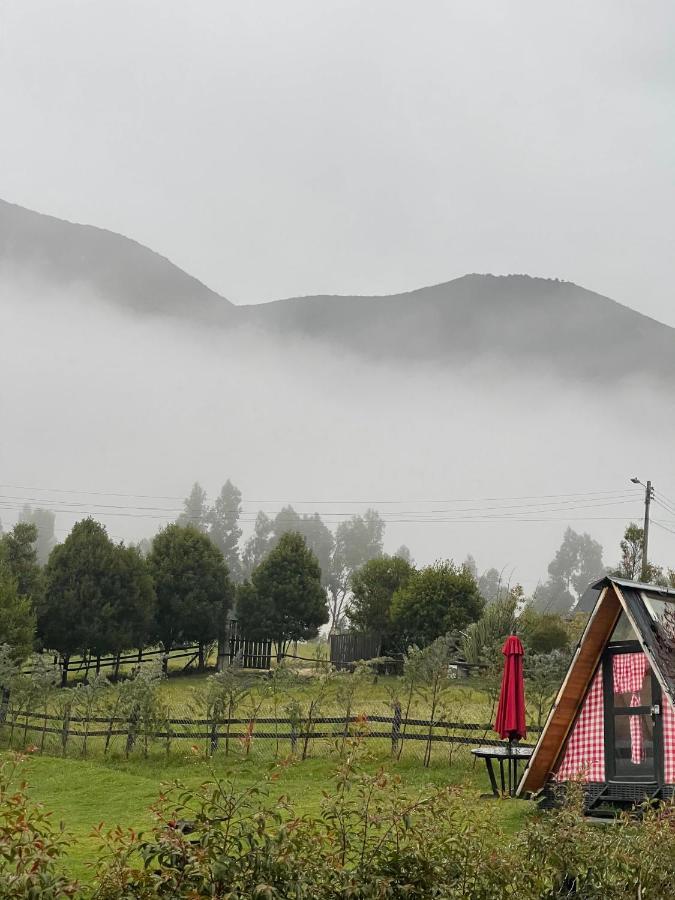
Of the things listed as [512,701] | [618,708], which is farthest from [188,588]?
[618,708]

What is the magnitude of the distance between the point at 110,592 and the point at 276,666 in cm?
1733

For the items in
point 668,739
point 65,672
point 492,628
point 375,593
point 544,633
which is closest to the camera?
point 668,739

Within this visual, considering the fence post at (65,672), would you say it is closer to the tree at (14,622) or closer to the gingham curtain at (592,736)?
the tree at (14,622)

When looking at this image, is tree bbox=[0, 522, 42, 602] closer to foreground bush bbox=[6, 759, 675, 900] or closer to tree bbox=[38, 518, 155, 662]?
tree bbox=[38, 518, 155, 662]

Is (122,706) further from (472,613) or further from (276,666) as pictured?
(472,613)

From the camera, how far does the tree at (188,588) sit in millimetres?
39062

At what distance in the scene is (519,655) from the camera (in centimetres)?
1459

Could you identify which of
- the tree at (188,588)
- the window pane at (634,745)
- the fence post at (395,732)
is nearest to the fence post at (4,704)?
the fence post at (395,732)

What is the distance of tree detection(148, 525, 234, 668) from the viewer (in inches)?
1538

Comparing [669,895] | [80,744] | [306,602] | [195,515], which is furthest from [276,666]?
[195,515]

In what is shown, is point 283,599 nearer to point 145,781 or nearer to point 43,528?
point 145,781

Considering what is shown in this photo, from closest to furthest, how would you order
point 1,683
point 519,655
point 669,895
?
point 669,895, point 519,655, point 1,683

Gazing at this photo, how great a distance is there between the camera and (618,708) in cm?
1325

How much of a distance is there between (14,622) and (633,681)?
20632 millimetres
